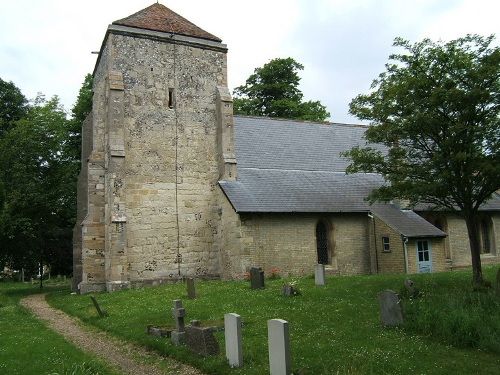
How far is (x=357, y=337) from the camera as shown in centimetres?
940

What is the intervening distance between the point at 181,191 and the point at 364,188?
33.6 feet

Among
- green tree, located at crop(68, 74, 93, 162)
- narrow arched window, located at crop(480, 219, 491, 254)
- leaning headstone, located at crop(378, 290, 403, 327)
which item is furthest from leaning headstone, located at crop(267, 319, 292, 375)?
green tree, located at crop(68, 74, 93, 162)

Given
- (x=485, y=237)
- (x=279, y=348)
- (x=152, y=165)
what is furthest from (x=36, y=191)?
(x=485, y=237)

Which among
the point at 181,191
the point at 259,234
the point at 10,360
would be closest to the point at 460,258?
the point at 259,234

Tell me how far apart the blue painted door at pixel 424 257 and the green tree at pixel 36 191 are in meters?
20.6

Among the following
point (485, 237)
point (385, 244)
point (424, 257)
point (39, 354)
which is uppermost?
point (485, 237)

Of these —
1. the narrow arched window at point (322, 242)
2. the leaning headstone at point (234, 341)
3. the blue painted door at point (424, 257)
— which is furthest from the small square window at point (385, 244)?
the leaning headstone at point (234, 341)

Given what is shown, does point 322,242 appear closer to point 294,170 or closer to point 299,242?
point 299,242

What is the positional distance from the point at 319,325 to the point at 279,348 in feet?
11.8

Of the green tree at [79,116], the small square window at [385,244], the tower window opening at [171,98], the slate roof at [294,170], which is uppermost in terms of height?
Answer: the green tree at [79,116]

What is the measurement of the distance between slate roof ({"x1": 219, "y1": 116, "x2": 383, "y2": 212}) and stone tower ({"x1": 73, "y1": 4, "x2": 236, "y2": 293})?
1.73 meters

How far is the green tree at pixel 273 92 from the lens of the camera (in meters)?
42.6

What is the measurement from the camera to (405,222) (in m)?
23.7

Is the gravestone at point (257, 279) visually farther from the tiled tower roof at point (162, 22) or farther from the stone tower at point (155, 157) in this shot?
the tiled tower roof at point (162, 22)
